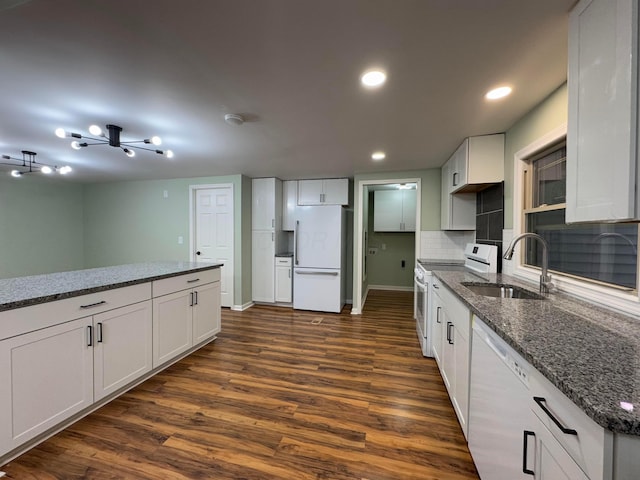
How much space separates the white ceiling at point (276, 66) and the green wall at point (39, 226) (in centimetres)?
277

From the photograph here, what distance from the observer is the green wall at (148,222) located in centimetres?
442

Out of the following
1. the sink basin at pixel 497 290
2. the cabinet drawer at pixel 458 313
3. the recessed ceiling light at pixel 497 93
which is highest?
the recessed ceiling light at pixel 497 93

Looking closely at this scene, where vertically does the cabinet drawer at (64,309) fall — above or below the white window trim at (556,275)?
A: below

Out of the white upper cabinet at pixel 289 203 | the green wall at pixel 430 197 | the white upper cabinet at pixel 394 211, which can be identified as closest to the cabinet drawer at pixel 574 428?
the green wall at pixel 430 197

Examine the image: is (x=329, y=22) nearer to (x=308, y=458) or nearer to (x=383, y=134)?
(x=383, y=134)

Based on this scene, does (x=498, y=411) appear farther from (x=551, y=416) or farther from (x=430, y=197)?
(x=430, y=197)

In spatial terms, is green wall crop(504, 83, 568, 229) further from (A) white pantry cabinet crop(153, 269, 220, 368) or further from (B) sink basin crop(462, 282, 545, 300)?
(A) white pantry cabinet crop(153, 269, 220, 368)

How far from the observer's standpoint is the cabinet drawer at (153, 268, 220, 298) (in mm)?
2339

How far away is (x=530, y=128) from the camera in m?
2.08

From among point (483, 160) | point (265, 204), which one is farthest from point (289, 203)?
point (483, 160)

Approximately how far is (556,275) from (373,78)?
1781 mm

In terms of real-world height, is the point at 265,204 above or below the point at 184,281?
above

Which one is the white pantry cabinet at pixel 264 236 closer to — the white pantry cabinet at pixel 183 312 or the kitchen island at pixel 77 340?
the white pantry cabinet at pixel 183 312

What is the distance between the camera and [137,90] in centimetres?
180
